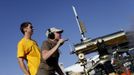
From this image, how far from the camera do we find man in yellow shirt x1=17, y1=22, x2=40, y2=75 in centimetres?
736

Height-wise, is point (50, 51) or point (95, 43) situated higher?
point (50, 51)

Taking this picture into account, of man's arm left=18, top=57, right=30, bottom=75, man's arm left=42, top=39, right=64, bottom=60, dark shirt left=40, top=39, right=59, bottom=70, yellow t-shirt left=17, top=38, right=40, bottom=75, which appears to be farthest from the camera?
yellow t-shirt left=17, top=38, right=40, bottom=75

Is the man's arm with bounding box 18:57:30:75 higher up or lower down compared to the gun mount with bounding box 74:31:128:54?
higher up

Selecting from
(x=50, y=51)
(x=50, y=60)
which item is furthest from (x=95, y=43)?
(x=50, y=51)

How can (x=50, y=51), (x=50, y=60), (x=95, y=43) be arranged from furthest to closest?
(x=95, y=43) → (x=50, y=60) → (x=50, y=51)

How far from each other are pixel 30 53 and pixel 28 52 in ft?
0.17

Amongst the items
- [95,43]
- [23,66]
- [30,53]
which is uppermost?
[30,53]

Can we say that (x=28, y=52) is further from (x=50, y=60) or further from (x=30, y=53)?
(x=50, y=60)

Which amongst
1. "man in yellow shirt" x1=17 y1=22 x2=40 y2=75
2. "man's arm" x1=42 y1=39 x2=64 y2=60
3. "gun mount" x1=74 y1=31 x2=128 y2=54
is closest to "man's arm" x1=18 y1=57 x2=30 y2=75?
"man in yellow shirt" x1=17 y1=22 x2=40 y2=75

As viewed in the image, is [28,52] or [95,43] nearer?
[28,52]

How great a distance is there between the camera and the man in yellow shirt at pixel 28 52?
24.2ft

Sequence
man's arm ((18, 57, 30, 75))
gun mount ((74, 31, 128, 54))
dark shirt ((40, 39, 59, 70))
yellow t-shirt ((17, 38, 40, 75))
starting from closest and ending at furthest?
dark shirt ((40, 39, 59, 70)) → man's arm ((18, 57, 30, 75)) → yellow t-shirt ((17, 38, 40, 75)) → gun mount ((74, 31, 128, 54))

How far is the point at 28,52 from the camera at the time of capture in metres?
7.59

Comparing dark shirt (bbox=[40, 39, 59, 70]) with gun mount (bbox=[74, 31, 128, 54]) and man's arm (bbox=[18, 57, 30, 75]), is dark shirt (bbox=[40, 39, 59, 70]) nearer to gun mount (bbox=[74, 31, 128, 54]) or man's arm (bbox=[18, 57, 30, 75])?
man's arm (bbox=[18, 57, 30, 75])
